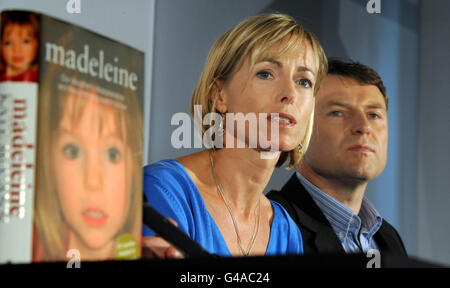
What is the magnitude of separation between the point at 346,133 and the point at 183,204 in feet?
1.44

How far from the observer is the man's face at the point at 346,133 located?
1.16 m

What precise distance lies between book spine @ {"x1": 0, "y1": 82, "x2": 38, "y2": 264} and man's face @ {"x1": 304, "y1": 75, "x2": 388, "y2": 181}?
28.1 inches

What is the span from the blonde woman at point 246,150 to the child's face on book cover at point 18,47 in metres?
0.41

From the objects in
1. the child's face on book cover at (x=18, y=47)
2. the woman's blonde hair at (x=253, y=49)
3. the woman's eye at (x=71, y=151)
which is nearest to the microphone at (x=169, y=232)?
the woman's eye at (x=71, y=151)

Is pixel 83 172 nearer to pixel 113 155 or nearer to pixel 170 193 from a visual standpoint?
pixel 113 155

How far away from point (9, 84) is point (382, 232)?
36.8 inches

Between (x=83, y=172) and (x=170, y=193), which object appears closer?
(x=83, y=172)

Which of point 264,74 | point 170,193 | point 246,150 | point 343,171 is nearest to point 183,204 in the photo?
point 170,193

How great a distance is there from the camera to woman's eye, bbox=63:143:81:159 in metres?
0.58

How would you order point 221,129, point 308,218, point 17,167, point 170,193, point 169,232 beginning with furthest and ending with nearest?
1. point 308,218
2. point 221,129
3. point 170,193
4. point 169,232
5. point 17,167

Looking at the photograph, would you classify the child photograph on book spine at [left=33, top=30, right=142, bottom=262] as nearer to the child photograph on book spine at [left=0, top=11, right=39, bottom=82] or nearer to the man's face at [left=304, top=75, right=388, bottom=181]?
the child photograph on book spine at [left=0, top=11, right=39, bottom=82]

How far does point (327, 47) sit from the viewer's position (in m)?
1.19

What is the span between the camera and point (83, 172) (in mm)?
592
